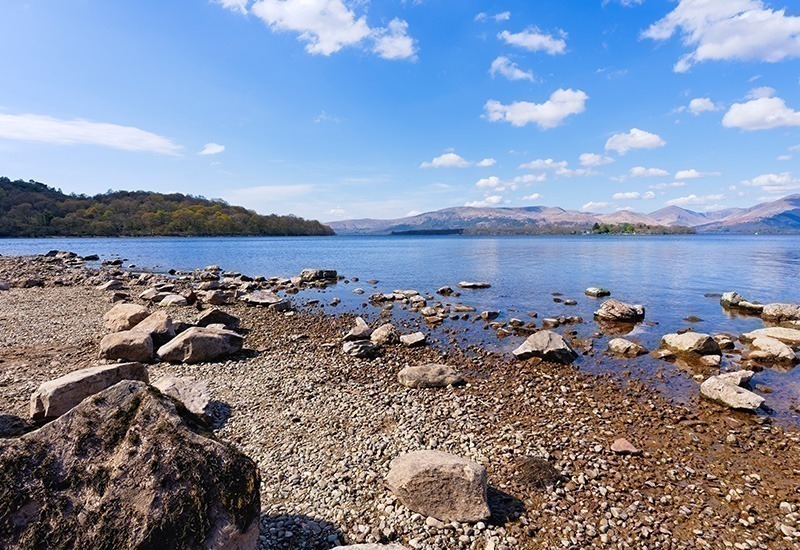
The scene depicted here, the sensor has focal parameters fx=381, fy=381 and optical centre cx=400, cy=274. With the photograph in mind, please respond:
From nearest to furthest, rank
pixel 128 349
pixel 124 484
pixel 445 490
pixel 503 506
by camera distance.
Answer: pixel 124 484, pixel 445 490, pixel 503 506, pixel 128 349

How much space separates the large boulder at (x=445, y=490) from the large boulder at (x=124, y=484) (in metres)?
2.78

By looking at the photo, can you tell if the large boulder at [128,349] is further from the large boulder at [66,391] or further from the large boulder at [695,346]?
the large boulder at [695,346]

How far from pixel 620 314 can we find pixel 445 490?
19973 millimetres

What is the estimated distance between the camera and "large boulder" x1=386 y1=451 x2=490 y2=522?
6535 millimetres

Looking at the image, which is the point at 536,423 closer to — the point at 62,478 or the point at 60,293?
the point at 62,478

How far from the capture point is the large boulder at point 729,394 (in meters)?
10.9

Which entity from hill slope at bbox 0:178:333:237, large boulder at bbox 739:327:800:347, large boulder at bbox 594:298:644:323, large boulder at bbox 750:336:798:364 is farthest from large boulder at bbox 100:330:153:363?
hill slope at bbox 0:178:333:237

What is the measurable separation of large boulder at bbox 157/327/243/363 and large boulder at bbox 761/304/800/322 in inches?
1181

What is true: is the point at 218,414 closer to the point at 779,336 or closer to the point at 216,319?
the point at 216,319

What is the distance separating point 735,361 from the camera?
15.4 m

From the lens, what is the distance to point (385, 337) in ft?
57.1

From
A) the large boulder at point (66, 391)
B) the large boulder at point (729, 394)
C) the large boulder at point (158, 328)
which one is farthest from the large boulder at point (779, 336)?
the large boulder at point (158, 328)

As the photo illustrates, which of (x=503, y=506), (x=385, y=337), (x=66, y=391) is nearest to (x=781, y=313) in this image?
(x=385, y=337)

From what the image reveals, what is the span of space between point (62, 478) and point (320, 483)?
4.24 metres
